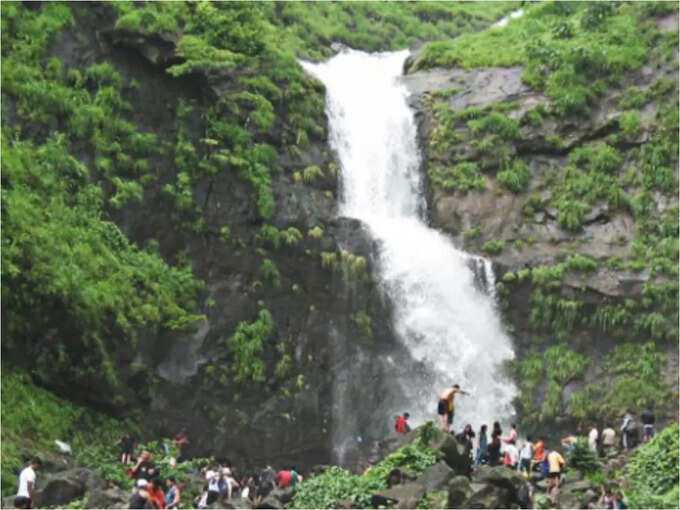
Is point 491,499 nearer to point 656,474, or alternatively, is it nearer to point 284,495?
point 656,474

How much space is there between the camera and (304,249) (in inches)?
927

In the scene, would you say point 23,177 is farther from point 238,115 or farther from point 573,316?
point 573,316

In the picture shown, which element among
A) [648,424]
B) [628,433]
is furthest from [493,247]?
[648,424]

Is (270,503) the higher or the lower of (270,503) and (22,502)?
the higher

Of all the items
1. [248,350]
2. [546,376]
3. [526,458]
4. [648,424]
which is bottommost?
[526,458]

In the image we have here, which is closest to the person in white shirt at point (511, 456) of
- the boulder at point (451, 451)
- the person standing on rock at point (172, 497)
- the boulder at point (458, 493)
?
the boulder at point (451, 451)

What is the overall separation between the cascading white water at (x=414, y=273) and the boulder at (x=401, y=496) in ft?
25.8

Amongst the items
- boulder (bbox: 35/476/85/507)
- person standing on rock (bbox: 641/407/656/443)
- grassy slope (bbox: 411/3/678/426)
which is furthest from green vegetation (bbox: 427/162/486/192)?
boulder (bbox: 35/476/85/507)

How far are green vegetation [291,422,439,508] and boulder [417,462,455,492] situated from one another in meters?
0.52

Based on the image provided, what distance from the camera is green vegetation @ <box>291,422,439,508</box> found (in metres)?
14.9

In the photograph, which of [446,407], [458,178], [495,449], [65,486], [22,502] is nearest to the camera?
[22,502]

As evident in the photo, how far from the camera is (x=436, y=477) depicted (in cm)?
1462

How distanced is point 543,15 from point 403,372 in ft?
62.0

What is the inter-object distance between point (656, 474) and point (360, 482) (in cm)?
544
